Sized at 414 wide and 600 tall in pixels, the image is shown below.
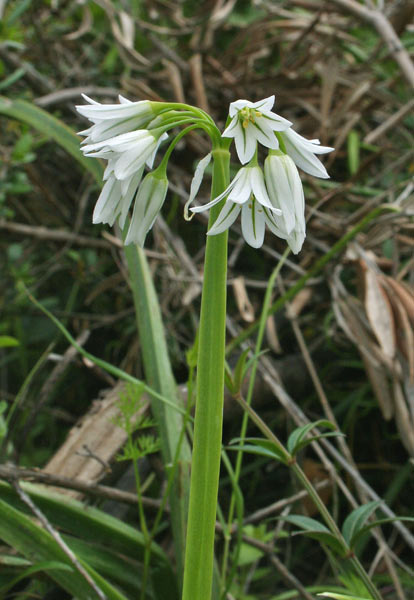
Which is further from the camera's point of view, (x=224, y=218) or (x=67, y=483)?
(x=67, y=483)

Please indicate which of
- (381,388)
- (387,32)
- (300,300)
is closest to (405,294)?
(381,388)

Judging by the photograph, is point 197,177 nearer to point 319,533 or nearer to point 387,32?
point 319,533

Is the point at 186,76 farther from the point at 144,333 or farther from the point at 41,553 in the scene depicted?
the point at 41,553

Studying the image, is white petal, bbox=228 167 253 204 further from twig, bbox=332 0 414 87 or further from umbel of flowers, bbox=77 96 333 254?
twig, bbox=332 0 414 87

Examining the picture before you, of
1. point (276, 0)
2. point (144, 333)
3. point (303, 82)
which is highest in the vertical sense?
point (276, 0)

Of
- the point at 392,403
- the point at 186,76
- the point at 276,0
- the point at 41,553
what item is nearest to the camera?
the point at 41,553

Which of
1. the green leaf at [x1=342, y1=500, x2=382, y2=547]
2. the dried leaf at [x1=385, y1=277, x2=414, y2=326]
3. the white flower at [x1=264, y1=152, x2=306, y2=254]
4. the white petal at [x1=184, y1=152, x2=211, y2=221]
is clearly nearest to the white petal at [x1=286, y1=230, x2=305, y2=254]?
the white flower at [x1=264, y1=152, x2=306, y2=254]

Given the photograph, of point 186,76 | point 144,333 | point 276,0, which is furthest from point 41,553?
point 276,0
